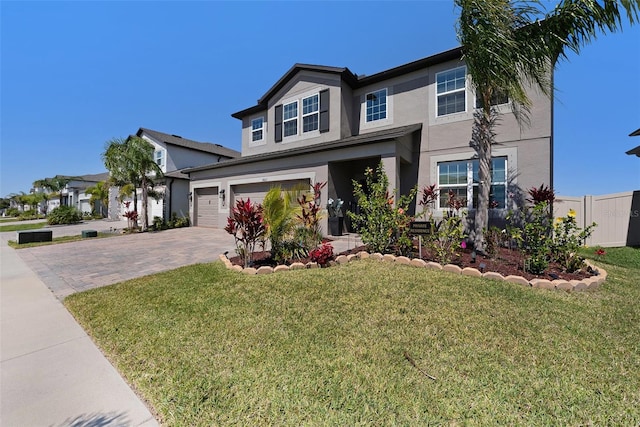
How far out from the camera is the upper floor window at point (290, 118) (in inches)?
515

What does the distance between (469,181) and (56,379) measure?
35.2ft

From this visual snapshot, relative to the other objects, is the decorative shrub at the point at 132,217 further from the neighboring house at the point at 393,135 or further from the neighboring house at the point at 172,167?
the neighboring house at the point at 393,135

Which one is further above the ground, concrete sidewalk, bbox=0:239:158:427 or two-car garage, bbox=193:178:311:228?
two-car garage, bbox=193:178:311:228

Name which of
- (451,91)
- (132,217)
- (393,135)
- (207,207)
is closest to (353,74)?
Answer: (451,91)

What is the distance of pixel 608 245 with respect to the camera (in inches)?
347

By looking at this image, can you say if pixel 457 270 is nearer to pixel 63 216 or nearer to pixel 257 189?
pixel 257 189

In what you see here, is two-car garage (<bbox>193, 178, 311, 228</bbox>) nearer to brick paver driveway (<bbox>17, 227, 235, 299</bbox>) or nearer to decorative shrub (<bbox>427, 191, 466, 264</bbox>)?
brick paver driveway (<bbox>17, 227, 235, 299</bbox>)

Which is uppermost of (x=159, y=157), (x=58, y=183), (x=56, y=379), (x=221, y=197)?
(x=159, y=157)

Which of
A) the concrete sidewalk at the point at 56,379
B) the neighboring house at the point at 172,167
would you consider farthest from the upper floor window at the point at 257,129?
the concrete sidewalk at the point at 56,379

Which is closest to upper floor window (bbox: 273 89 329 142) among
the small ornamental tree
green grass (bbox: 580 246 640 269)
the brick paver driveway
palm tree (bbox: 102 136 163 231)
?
the brick paver driveway

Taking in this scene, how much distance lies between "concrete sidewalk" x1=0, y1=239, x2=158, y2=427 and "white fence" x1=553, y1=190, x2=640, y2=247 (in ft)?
40.7

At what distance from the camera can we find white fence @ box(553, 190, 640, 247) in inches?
339

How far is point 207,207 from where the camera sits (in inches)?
640

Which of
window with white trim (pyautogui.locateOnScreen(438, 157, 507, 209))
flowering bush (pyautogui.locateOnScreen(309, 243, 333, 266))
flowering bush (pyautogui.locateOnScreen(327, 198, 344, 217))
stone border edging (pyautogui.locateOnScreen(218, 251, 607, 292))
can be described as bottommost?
stone border edging (pyautogui.locateOnScreen(218, 251, 607, 292))
